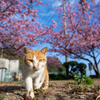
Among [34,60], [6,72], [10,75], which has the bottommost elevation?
[10,75]

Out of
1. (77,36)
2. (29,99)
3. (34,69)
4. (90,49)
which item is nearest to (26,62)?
(34,69)

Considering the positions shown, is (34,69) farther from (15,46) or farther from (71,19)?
(71,19)

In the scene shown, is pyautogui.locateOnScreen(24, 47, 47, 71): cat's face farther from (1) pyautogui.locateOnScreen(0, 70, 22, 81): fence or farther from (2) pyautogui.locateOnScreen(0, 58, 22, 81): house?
(1) pyautogui.locateOnScreen(0, 70, 22, 81): fence

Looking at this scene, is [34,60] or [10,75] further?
[10,75]

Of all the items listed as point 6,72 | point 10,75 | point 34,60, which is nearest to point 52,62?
point 10,75

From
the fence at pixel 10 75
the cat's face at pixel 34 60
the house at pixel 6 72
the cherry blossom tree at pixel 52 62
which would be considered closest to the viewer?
the cat's face at pixel 34 60

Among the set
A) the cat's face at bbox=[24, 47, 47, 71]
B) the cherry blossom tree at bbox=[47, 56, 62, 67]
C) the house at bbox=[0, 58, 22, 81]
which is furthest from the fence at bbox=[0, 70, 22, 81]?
the cat's face at bbox=[24, 47, 47, 71]

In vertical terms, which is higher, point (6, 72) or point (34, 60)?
point (34, 60)

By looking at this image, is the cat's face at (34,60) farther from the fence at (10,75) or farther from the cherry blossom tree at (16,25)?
the fence at (10,75)

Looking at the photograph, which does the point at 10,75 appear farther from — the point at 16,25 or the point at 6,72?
the point at 16,25

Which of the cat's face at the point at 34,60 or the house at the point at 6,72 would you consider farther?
the house at the point at 6,72

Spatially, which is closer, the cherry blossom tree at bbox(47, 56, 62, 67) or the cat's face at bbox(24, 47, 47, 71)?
the cat's face at bbox(24, 47, 47, 71)

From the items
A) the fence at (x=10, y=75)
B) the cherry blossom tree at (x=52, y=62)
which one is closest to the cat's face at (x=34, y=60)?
the fence at (x=10, y=75)

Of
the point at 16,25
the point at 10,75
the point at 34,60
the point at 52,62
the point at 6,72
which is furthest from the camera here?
the point at 52,62
